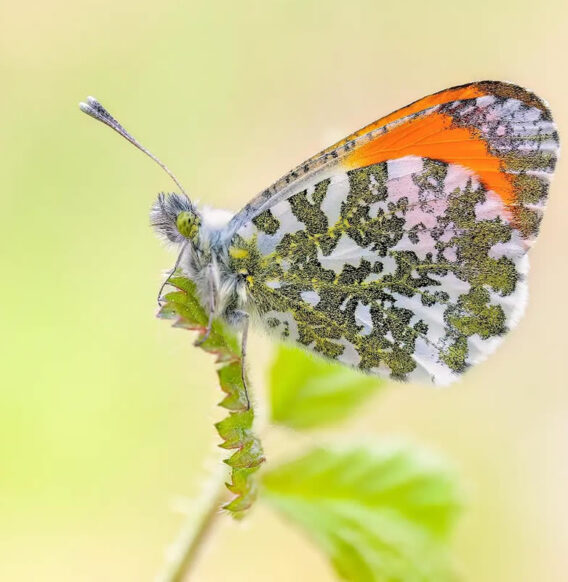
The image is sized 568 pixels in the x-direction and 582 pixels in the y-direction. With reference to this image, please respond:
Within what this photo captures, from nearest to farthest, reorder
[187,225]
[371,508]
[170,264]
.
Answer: [371,508] < [187,225] < [170,264]

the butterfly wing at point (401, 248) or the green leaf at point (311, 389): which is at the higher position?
the butterfly wing at point (401, 248)

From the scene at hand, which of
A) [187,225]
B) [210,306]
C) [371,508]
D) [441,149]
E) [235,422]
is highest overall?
[441,149]

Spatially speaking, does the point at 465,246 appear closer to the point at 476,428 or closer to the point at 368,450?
the point at 368,450

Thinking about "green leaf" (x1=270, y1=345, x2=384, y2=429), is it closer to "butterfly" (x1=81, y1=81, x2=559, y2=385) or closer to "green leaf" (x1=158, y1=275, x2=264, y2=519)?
"butterfly" (x1=81, y1=81, x2=559, y2=385)

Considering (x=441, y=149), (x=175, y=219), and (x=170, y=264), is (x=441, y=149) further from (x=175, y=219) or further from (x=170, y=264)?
(x=170, y=264)

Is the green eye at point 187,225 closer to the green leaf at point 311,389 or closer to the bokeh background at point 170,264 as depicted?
the green leaf at point 311,389

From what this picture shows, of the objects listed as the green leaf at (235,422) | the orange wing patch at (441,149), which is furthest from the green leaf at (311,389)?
the orange wing patch at (441,149)

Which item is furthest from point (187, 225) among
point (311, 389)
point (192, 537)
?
point (192, 537)
